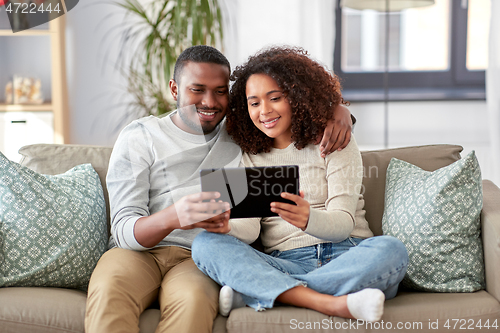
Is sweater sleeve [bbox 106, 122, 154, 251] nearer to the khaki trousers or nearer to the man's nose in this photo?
the khaki trousers

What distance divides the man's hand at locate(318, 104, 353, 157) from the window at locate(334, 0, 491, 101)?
1.49m

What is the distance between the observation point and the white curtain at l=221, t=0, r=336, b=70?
270 cm

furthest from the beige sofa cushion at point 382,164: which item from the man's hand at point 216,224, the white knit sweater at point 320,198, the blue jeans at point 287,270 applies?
the man's hand at point 216,224

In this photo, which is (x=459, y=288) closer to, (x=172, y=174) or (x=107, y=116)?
(x=172, y=174)

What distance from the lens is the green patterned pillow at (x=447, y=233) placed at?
1.28 meters

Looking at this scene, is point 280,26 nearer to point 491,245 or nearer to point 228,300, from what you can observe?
point 491,245

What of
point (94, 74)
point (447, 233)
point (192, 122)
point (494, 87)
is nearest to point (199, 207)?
point (192, 122)

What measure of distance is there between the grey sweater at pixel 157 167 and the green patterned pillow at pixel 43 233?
0.32ft

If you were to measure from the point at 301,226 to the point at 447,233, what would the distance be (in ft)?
1.38

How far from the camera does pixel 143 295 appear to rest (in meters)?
1.20

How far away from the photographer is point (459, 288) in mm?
1269

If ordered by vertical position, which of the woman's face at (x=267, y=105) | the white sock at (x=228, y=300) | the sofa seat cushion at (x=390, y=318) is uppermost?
the woman's face at (x=267, y=105)

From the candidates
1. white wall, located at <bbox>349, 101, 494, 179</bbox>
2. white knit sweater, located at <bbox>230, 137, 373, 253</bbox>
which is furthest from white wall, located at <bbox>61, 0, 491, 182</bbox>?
white knit sweater, located at <bbox>230, 137, 373, 253</bbox>

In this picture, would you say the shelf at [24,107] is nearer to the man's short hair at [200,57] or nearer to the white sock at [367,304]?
the man's short hair at [200,57]
